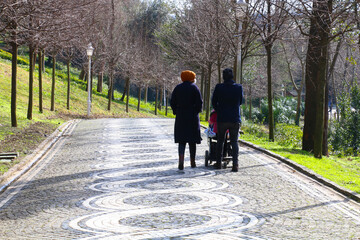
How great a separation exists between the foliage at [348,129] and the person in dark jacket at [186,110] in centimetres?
1335

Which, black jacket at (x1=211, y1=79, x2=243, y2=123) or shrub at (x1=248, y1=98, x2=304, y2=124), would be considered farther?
shrub at (x1=248, y1=98, x2=304, y2=124)

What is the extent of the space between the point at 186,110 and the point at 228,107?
0.87 meters

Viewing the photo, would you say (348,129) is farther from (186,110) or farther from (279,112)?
(186,110)

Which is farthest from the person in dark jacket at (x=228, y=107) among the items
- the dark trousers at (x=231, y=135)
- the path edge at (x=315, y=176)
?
the path edge at (x=315, y=176)

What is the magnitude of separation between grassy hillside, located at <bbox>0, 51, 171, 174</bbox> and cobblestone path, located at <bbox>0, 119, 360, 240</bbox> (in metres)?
2.28

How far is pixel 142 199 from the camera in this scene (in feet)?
24.5

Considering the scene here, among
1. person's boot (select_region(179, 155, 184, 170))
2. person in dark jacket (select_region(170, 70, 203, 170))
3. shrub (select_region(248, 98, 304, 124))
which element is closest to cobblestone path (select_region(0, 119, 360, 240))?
person's boot (select_region(179, 155, 184, 170))

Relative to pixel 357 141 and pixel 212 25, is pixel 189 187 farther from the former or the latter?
pixel 212 25

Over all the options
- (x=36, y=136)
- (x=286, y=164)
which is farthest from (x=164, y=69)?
(x=286, y=164)

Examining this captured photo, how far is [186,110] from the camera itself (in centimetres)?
1043

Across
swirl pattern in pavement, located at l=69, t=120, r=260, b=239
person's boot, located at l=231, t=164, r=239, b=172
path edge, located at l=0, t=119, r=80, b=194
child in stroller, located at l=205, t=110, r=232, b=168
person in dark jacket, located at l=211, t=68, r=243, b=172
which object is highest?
person in dark jacket, located at l=211, t=68, r=243, b=172

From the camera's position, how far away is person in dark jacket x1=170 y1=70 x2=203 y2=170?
10.3 meters

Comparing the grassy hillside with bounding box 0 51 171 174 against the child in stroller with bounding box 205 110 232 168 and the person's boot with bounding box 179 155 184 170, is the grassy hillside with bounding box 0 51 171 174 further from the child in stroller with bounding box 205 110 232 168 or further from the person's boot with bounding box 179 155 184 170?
the child in stroller with bounding box 205 110 232 168

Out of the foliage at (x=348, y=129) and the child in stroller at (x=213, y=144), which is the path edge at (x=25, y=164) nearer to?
the child in stroller at (x=213, y=144)
